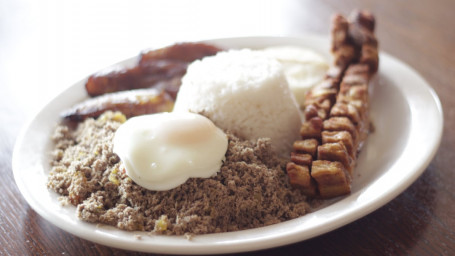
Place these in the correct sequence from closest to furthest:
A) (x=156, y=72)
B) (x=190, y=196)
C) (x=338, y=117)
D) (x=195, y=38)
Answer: (x=190, y=196)
(x=338, y=117)
(x=156, y=72)
(x=195, y=38)

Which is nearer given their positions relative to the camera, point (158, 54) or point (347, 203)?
point (347, 203)

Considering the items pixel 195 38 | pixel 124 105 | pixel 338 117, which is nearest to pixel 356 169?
pixel 338 117

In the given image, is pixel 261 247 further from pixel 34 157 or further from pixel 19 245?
pixel 34 157

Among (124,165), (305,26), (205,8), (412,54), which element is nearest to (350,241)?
(124,165)

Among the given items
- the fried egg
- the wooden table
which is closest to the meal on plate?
the fried egg

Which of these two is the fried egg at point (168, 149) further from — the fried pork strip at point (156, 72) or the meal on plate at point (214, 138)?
the fried pork strip at point (156, 72)

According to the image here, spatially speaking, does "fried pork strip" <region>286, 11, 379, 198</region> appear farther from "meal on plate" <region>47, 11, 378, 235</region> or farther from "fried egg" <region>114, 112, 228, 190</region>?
"fried egg" <region>114, 112, 228, 190</region>

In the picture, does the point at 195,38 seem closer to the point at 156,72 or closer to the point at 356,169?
the point at 156,72
